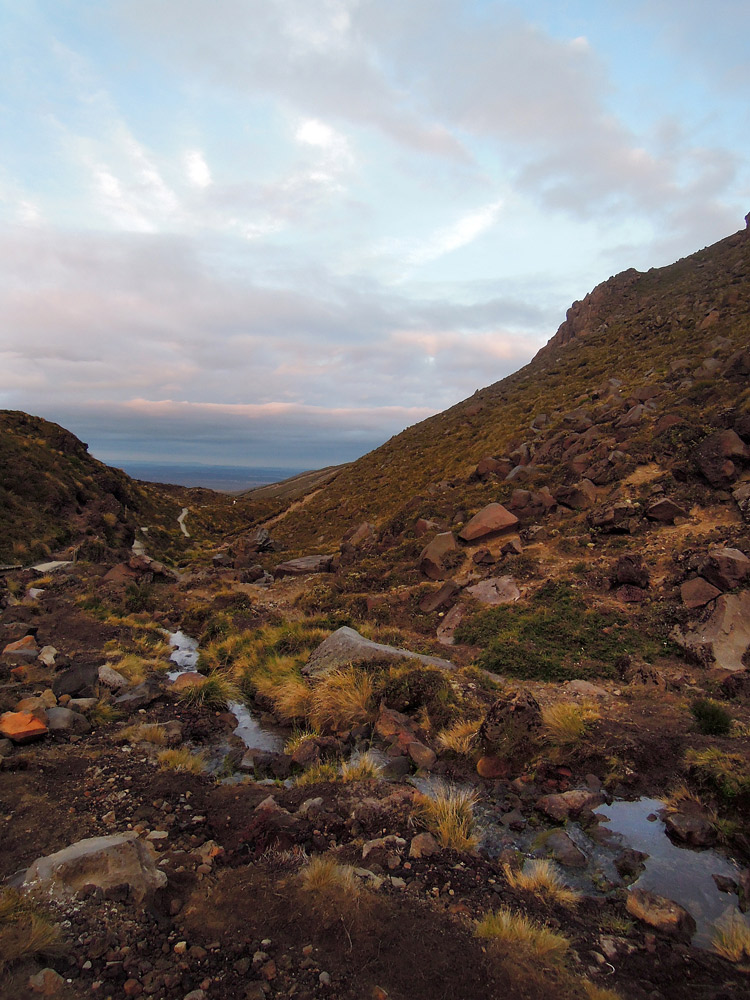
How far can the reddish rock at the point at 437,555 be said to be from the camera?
16.8 m

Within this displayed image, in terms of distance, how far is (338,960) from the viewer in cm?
401

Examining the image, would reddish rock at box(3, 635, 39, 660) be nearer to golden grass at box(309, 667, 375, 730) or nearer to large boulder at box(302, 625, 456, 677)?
large boulder at box(302, 625, 456, 677)

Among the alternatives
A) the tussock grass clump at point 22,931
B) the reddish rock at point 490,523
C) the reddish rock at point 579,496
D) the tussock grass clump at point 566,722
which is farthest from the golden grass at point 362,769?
the reddish rock at point 579,496

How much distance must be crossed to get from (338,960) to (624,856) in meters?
3.61

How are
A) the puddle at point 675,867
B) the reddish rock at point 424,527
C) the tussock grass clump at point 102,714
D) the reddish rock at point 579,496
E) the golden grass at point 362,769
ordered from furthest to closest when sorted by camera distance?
the reddish rock at point 424,527 → the reddish rock at point 579,496 → the tussock grass clump at point 102,714 → the golden grass at point 362,769 → the puddle at point 675,867

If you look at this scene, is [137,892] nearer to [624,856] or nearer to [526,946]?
[526,946]

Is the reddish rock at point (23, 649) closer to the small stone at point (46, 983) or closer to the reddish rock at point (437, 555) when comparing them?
the small stone at point (46, 983)

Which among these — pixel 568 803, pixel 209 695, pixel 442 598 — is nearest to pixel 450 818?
pixel 568 803

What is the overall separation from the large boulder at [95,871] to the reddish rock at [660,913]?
15.5 ft

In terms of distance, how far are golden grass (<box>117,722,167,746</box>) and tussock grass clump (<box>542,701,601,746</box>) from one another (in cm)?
686

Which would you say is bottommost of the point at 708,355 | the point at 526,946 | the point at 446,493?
the point at 526,946

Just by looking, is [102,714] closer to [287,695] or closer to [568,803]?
[287,695]

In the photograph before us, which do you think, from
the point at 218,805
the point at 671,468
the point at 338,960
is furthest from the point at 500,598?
the point at 338,960

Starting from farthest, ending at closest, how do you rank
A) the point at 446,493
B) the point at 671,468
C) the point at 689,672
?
the point at 446,493
the point at 671,468
the point at 689,672
